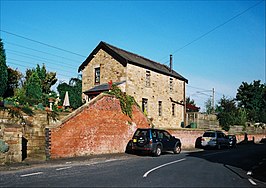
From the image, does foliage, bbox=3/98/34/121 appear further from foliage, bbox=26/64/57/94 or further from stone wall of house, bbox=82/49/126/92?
foliage, bbox=26/64/57/94

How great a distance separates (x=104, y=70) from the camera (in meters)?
31.1

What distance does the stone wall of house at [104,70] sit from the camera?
29.7m

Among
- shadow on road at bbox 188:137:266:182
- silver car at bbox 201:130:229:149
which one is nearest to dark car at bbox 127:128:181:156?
shadow on road at bbox 188:137:266:182

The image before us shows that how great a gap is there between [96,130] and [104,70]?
12.4 metres

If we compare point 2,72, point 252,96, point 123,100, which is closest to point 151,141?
point 123,100

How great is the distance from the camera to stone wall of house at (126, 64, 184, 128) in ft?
98.2

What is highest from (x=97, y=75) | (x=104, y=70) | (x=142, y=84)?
(x=104, y=70)

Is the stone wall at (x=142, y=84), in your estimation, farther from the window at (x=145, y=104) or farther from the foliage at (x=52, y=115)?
the foliage at (x=52, y=115)

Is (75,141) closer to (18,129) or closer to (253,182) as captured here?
(18,129)

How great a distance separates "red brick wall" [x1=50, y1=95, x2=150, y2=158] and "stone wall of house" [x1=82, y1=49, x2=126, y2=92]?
6893mm

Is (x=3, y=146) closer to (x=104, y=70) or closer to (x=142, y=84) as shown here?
(x=104, y=70)

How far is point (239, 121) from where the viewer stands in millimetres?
45219

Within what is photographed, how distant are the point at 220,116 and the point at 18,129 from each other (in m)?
33.1

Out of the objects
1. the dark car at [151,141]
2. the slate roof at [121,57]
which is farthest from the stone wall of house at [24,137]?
the slate roof at [121,57]
